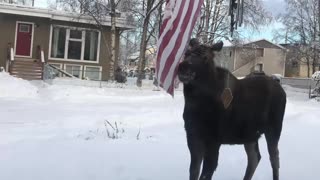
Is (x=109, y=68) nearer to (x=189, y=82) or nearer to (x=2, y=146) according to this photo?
(x=2, y=146)

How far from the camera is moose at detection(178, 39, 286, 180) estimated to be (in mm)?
5285

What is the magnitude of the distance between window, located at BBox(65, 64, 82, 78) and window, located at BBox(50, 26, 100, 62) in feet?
1.45

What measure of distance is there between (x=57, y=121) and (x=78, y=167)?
5.53 meters

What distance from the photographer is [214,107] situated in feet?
17.9

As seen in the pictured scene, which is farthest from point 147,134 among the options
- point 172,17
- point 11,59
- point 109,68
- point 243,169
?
point 109,68

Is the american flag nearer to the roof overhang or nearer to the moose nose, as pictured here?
the moose nose

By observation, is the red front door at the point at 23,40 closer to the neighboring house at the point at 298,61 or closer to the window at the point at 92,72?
the window at the point at 92,72

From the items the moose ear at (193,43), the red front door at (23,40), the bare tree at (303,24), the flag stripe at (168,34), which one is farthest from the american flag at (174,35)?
the bare tree at (303,24)

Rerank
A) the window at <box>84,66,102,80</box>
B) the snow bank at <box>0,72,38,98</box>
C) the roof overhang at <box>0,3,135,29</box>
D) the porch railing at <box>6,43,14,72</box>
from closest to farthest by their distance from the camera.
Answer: the snow bank at <box>0,72,38,98</box>, the porch railing at <box>6,43,14,72</box>, the roof overhang at <box>0,3,135,29</box>, the window at <box>84,66,102,80</box>

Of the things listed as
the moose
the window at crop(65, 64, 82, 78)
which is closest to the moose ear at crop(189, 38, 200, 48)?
the moose

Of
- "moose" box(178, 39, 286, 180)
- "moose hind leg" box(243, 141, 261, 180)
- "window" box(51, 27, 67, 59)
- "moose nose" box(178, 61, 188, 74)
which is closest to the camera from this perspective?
"moose nose" box(178, 61, 188, 74)

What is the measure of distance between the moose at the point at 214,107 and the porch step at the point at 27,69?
23509 mm

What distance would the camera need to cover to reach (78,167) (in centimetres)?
689

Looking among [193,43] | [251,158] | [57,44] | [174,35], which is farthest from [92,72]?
[193,43]
